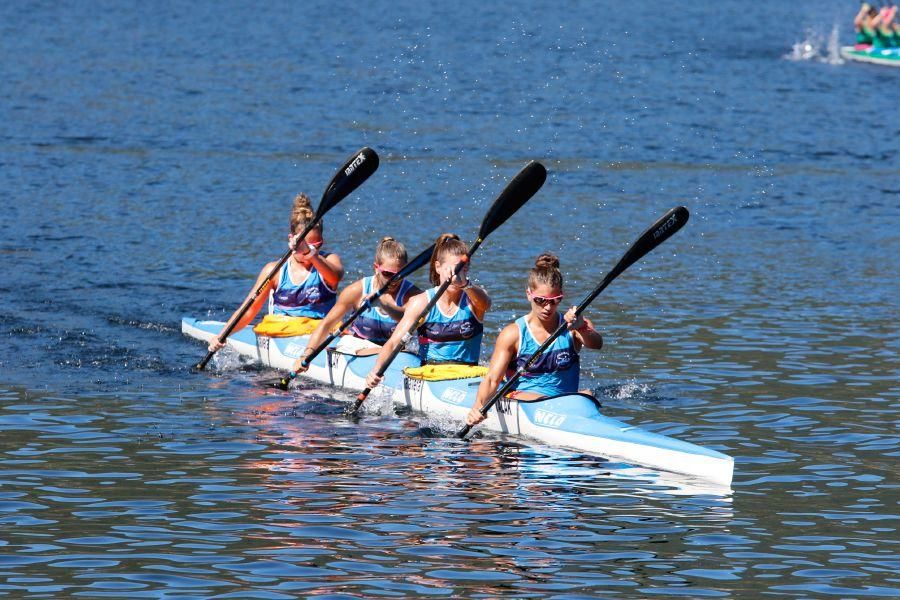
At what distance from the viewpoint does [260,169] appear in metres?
33.5

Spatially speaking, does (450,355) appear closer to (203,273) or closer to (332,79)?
(203,273)

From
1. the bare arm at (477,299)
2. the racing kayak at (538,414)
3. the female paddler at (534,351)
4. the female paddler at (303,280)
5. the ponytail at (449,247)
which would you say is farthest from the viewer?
the female paddler at (303,280)

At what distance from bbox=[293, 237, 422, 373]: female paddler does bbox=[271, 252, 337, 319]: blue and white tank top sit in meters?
0.92

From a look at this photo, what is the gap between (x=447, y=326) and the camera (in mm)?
15461

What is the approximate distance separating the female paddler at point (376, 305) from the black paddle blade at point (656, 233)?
2886mm

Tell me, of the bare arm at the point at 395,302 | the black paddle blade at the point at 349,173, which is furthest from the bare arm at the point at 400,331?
the black paddle blade at the point at 349,173

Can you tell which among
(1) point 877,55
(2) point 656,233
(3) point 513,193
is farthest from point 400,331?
(1) point 877,55

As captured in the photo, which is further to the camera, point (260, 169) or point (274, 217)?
point (260, 169)

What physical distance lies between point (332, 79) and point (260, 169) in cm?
1573

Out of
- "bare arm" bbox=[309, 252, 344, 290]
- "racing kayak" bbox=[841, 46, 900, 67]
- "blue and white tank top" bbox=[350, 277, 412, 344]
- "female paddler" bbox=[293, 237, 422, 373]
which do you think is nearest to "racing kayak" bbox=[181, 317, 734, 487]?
"female paddler" bbox=[293, 237, 422, 373]

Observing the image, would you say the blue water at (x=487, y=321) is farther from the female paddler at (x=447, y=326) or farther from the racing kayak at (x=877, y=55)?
the racing kayak at (x=877, y=55)

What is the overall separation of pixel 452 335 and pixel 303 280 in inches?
124

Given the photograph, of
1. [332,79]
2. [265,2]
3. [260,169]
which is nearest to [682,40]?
[332,79]

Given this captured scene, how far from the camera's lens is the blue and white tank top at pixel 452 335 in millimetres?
15398
